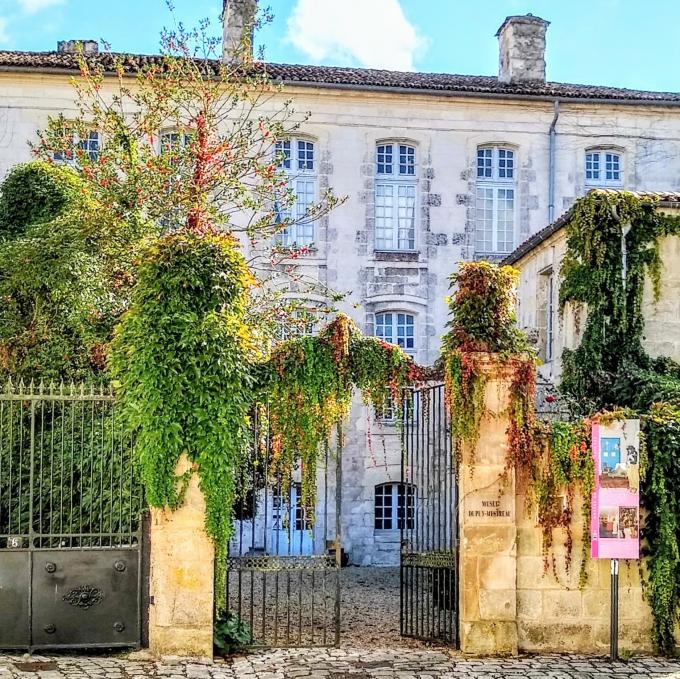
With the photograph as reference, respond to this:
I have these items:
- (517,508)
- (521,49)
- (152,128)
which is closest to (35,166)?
(152,128)

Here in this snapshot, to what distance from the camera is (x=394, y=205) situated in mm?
20359

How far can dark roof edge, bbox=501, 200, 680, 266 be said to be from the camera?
13398 millimetres

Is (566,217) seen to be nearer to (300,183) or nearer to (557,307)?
(557,307)

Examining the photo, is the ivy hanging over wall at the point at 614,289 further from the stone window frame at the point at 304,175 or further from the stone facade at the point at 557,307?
the stone window frame at the point at 304,175

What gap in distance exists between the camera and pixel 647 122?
21031 mm

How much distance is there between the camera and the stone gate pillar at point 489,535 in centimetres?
928

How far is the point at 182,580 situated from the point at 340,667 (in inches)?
67.5

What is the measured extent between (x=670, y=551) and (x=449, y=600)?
2.27m

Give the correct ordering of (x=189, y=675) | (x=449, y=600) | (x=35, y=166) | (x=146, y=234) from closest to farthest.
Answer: (x=189, y=675) < (x=449, y=600) < (x=146, y=234) < (x=35, y=166)

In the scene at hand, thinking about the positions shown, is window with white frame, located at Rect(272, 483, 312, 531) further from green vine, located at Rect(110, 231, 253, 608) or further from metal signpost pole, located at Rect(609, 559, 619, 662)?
metal signpost pole, located at Rect(609, 559, 619, 662)

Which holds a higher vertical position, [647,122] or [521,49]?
[521,49]

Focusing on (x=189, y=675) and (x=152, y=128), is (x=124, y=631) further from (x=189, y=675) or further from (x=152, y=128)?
(x=152, y=128)

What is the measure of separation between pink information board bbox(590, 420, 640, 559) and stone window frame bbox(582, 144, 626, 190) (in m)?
12.7

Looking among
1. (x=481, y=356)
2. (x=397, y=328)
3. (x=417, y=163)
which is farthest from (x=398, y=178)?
(x=481, y=356)
